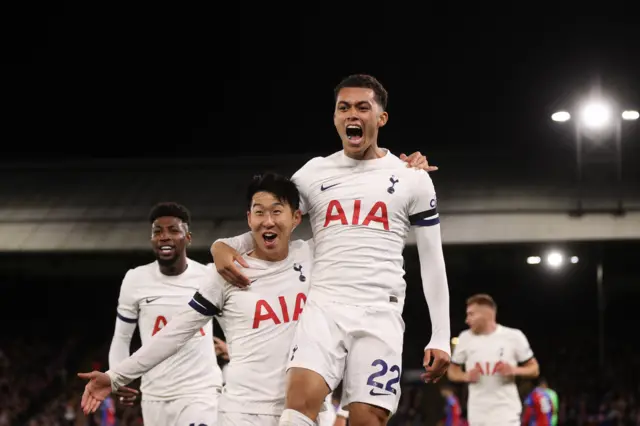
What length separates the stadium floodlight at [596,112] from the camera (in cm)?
1471

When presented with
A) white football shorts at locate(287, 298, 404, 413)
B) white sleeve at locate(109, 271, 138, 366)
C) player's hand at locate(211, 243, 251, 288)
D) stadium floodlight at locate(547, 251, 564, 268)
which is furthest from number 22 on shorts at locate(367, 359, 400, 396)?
stadium floodlight at locate(547, 251, 564, 268)

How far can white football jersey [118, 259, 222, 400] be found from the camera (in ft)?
21.4

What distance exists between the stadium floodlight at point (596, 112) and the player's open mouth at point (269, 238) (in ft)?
35.8

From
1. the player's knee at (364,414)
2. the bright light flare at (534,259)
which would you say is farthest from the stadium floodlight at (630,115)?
the player's knee at (364,414)

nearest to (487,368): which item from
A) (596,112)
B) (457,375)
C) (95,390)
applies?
(457,375)

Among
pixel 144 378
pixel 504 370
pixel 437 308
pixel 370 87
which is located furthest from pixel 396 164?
pixel 504 370

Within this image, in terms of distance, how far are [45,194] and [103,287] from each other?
18.4 ft

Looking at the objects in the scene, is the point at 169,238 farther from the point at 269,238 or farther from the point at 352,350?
the point at 352,350

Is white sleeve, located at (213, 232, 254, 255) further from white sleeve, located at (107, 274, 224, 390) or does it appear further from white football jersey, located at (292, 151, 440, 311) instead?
white football jersey, located at (292, 151, 440, 311)

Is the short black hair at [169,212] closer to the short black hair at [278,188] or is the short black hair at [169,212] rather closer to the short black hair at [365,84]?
the short black hair at [278,188]

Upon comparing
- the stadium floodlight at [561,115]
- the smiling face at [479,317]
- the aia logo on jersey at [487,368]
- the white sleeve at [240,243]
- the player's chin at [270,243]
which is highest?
the stadium floodlight at [561,115]

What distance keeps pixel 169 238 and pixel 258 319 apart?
6.73 feet

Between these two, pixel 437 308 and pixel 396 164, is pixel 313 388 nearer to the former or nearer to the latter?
pixel 437 308

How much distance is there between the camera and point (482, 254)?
1659cm
